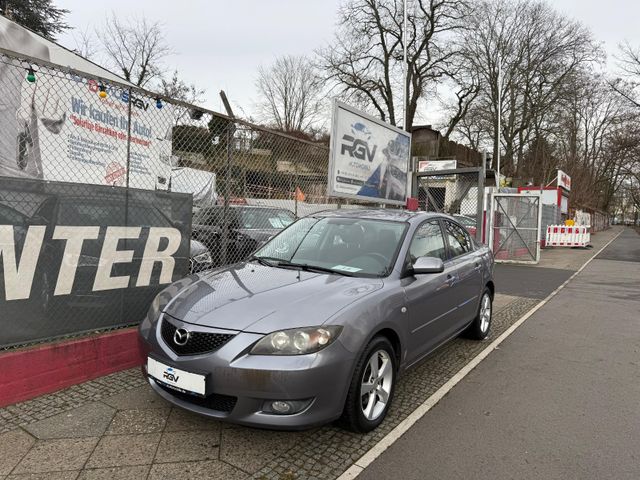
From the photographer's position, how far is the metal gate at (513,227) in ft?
49.8

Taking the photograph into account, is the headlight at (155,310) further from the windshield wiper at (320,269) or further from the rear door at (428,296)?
the rear door at (428,296)

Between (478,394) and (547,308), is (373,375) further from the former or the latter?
(547,308)

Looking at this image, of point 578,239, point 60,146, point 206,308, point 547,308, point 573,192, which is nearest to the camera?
point 206,308

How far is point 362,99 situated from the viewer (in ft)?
109

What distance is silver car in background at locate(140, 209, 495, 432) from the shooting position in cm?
278

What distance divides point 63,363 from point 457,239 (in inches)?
159

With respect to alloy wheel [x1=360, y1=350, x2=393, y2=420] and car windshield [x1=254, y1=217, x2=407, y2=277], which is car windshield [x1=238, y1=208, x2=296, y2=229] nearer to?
car windshield [x1=254, y1=217, x2=407, y2=277]

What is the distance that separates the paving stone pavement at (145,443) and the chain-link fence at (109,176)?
0.73 metres

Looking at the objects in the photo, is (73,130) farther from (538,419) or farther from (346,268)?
(538,419)

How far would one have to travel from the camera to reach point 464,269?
16.1 ft

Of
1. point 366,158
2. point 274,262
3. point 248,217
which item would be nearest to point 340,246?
point 274,262

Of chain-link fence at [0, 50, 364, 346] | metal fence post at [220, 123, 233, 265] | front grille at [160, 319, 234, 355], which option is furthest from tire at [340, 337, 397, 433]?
metal fence post at [220, 123, 233, 265]

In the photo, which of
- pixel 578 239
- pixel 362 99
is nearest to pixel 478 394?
pixel 578 239

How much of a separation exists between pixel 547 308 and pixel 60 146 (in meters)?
7.55
